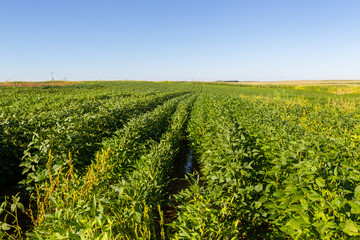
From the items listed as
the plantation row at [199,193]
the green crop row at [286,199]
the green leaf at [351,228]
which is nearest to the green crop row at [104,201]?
the plantation row at [199,193]

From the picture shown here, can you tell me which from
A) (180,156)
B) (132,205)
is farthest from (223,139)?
(180,156)

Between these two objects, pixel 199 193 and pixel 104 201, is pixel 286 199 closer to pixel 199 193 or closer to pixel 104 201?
pixel 199 193

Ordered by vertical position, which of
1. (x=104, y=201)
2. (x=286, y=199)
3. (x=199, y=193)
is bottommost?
(x=286, y=199)

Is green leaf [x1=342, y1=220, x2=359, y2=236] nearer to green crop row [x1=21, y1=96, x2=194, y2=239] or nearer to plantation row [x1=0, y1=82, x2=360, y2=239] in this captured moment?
plantation row [x1=0, y1=82, x2=360, y2=239]

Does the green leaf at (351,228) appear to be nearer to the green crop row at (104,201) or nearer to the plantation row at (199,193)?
the plantation row at (199,193)

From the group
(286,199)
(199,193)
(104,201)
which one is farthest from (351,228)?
(104,201)

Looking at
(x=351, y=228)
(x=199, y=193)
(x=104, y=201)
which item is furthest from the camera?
(x=199, y=193)

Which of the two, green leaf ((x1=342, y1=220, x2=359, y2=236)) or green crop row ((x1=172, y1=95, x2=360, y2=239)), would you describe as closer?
green leaf ((x1=342, y1=220, x2=359, y2=236))

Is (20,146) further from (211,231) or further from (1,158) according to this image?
(211,231)

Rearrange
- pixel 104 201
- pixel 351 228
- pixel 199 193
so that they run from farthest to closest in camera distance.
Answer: pixel 199 193 → pixel 104 201 → pixel 351 228

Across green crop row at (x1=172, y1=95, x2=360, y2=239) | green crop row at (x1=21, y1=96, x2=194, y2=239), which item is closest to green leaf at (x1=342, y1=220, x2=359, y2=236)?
green crop row at (x1=172, y1=95, x2=360, y2=239)

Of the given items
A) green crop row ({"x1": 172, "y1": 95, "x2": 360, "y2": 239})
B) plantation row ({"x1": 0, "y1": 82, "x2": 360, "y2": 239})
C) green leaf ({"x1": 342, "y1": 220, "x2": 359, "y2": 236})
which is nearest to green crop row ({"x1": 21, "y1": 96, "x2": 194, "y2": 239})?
plantation row ({"x1": 0, "y1": 82, "x2": 360, "y2": 239})

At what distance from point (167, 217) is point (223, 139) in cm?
203

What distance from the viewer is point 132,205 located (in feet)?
6.73
